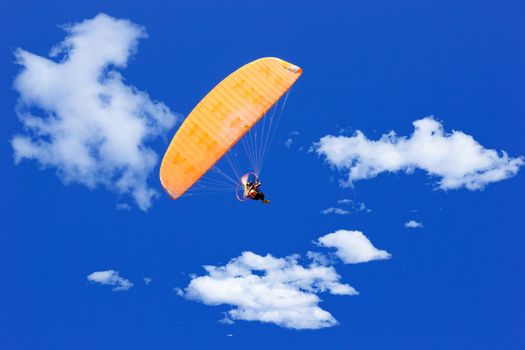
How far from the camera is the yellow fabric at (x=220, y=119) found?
33.8 m

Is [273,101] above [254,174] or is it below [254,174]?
above

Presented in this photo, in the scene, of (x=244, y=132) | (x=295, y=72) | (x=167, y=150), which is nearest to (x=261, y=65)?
(x=295, y=72)

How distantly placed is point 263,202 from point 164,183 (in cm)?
592

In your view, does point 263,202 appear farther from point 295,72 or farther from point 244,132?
point 295,72

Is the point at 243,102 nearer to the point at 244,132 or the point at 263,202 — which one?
the point at 244,132

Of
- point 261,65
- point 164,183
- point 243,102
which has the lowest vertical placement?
point 164,183

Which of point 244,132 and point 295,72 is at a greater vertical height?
point 295,72

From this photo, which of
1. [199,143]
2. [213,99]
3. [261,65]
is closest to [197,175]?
[199,143]

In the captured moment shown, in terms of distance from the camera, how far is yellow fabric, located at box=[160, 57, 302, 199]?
111 ft

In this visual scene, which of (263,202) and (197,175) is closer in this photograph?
(197,175)

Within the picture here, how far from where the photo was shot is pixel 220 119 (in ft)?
113

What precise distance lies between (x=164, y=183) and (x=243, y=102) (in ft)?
20.0

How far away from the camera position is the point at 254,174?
36.2m

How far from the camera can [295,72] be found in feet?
119
